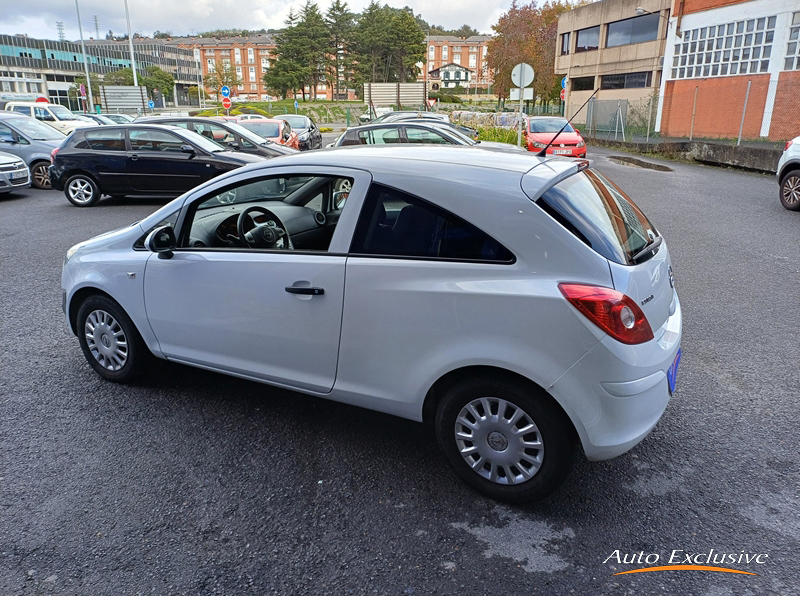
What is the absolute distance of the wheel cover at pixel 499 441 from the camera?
2.85 meters

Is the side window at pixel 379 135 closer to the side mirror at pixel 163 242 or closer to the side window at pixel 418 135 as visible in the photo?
the side window at pixel 418 135

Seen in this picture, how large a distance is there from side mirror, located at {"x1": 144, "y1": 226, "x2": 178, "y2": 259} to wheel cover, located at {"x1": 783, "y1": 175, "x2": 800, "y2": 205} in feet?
35.5

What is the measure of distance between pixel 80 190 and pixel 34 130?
17.2ft

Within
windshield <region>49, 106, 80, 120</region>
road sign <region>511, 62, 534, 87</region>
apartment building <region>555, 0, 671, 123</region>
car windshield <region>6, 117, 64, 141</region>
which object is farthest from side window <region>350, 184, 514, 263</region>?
apartment building <region>555, 0, 671, 123</region>

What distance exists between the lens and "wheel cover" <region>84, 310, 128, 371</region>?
13.8 feet

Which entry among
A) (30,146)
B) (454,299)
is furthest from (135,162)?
(454,299)

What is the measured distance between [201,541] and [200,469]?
61 cm

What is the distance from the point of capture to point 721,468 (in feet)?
10.7

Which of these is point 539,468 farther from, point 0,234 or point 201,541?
point 0,234

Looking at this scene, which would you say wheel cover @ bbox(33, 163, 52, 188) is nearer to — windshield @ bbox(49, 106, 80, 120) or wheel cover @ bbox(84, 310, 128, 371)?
windshield @ bbox(49, 106, 80, 120)

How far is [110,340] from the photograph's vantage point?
4223 mm

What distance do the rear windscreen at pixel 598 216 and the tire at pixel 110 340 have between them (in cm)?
287

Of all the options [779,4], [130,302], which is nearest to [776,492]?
[130,302]

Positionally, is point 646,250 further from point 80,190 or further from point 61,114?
point 61,114
